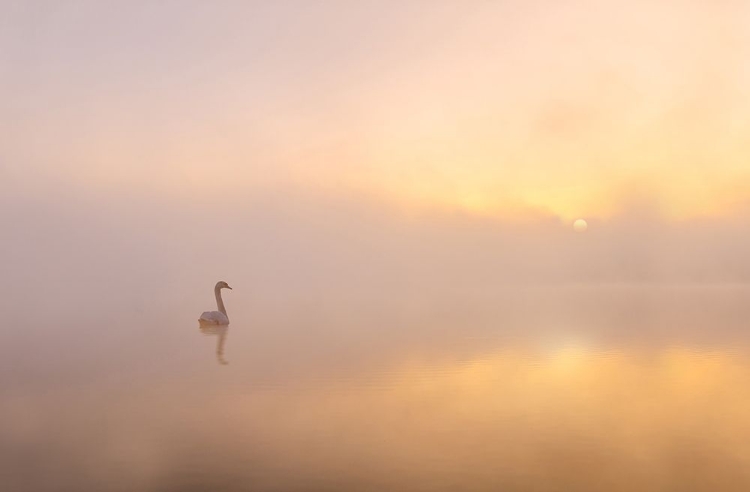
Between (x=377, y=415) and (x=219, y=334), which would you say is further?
(x=219, y=334)

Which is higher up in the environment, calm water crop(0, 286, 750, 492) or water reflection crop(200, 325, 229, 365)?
water reflection crop(200, 325, 229, 365)

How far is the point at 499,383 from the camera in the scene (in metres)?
19.4

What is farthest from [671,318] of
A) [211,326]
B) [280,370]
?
[280,370]

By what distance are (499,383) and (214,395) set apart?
7.81 metres

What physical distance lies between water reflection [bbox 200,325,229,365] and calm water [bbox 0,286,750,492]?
431 mm

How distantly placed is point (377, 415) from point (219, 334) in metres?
21.8

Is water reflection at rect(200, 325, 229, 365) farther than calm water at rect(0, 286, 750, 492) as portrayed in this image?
Yes

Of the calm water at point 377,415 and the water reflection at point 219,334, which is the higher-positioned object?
the water reflection at point 219,334

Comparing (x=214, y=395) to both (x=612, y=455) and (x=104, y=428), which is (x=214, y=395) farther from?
(x=612, y=455)

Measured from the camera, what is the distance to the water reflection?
25.3 meters

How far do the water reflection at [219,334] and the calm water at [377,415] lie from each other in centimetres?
43

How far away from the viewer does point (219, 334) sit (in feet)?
117

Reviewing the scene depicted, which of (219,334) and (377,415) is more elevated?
(219,334)

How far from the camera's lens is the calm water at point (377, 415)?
36.0 feet
